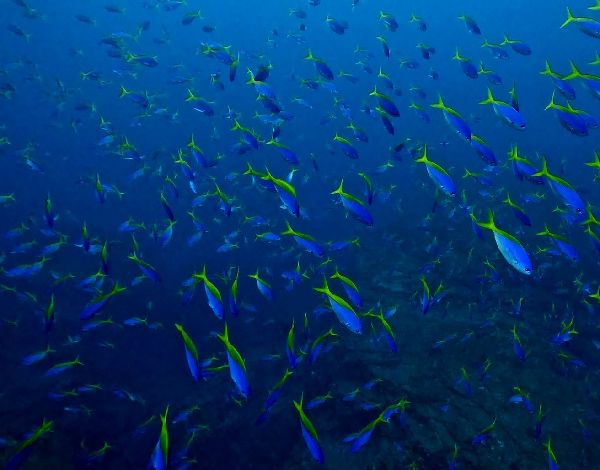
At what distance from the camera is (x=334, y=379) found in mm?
7316

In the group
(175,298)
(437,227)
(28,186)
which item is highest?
(437,227)

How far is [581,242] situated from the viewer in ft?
43.5

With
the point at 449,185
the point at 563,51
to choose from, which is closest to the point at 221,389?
the point at 449,185

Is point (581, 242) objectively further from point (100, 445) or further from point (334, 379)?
point (100, 445)

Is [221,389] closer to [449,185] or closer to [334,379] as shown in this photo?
[334,379]

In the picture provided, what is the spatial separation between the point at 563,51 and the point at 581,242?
4271 cm

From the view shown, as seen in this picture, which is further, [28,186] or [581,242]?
[28,186]

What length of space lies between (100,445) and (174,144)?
22.0m

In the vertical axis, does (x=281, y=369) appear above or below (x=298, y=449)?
below

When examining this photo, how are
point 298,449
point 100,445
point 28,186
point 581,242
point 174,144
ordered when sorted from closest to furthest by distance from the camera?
1. point 298,449
2. point 100,445
3. point 581,242
4. point 28,186
5. point 174,144

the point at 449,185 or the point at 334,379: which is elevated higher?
the point at 449,185

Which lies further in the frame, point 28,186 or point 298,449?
point 28,186

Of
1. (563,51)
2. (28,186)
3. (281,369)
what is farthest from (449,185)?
(563,51)

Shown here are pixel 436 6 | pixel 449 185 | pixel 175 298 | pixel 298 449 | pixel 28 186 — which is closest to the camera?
pixel 449 185
